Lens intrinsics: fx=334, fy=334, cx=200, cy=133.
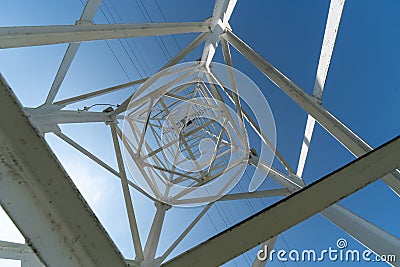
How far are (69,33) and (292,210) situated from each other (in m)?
2.91

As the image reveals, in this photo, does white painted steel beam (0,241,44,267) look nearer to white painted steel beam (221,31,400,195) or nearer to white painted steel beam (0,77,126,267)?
white painted steel beam (0,77,126,267)

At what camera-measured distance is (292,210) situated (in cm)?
140

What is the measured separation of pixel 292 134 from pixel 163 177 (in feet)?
12.3

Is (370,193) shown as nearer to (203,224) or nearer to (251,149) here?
(251,149)

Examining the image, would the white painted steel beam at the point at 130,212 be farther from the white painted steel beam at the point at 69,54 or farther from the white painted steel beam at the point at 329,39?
the white painted steel beam at the point at 329,39

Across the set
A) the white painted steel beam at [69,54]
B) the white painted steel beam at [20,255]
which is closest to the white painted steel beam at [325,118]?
the white painted steel beam at [69,54]

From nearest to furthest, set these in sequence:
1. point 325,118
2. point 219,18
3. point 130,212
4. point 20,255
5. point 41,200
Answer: point 41,200 < point 20,255 < point 325,118 < point 130,212 < point 219,18

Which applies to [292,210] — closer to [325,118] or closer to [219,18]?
[325,118]

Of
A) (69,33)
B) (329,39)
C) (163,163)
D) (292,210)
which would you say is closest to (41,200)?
(292,210)

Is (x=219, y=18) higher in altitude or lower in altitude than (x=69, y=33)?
higher

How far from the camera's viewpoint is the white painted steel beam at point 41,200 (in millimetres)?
1193

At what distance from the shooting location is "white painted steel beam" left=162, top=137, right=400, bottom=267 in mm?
1319

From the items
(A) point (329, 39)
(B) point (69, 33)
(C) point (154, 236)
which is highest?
(A) point (329, 39)

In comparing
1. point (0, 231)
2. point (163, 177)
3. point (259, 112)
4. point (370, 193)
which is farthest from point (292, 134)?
point (0, 231)
